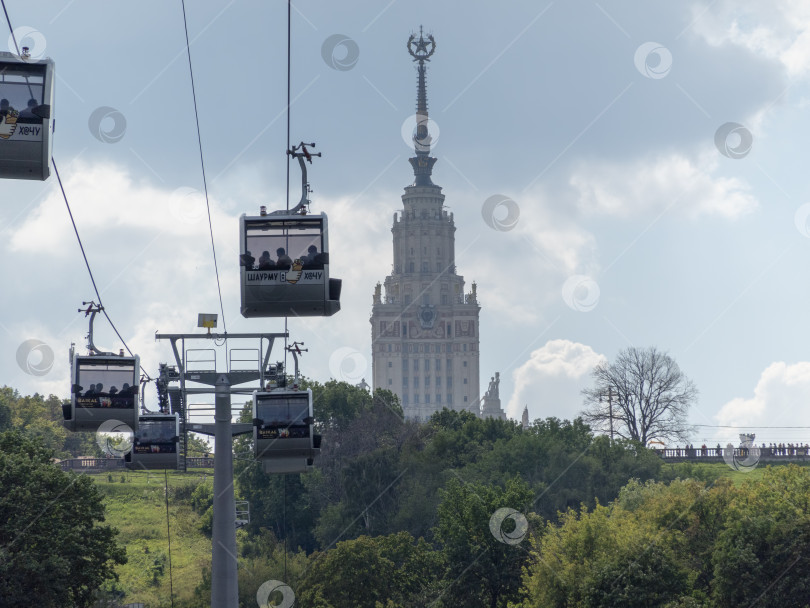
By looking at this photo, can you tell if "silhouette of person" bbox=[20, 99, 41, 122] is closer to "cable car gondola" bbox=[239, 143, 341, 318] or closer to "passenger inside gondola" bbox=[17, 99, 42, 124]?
"passenger inside gondola" bbox=[17, 99, 42, 124]

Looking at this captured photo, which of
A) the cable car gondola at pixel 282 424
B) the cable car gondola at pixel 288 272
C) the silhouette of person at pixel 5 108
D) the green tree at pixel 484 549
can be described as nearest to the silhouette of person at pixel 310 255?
the cable car gondola at pixel 288 272

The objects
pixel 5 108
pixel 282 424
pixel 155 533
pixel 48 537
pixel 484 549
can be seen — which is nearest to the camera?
pixel 5 108

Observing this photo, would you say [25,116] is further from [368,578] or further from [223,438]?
[368,578]

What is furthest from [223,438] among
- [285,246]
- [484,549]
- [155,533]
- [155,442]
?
[155,533]

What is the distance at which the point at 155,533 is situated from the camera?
127 m

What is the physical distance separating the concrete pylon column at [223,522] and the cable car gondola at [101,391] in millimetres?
5644

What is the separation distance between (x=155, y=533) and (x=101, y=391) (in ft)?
266

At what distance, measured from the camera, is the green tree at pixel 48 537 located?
226 feet

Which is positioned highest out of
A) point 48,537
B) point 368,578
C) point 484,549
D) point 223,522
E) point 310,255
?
point 310,255

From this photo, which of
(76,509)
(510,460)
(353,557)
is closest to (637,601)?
(353,557)

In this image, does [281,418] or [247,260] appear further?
[281,418]

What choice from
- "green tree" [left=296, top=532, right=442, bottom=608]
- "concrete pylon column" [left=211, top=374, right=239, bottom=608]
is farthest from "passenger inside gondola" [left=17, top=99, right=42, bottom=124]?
"green tree" [left=296, top=532, right=442, bottom=608]

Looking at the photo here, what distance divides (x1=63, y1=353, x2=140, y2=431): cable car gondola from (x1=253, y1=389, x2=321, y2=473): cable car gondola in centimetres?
449

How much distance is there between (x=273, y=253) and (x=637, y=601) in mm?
40032
